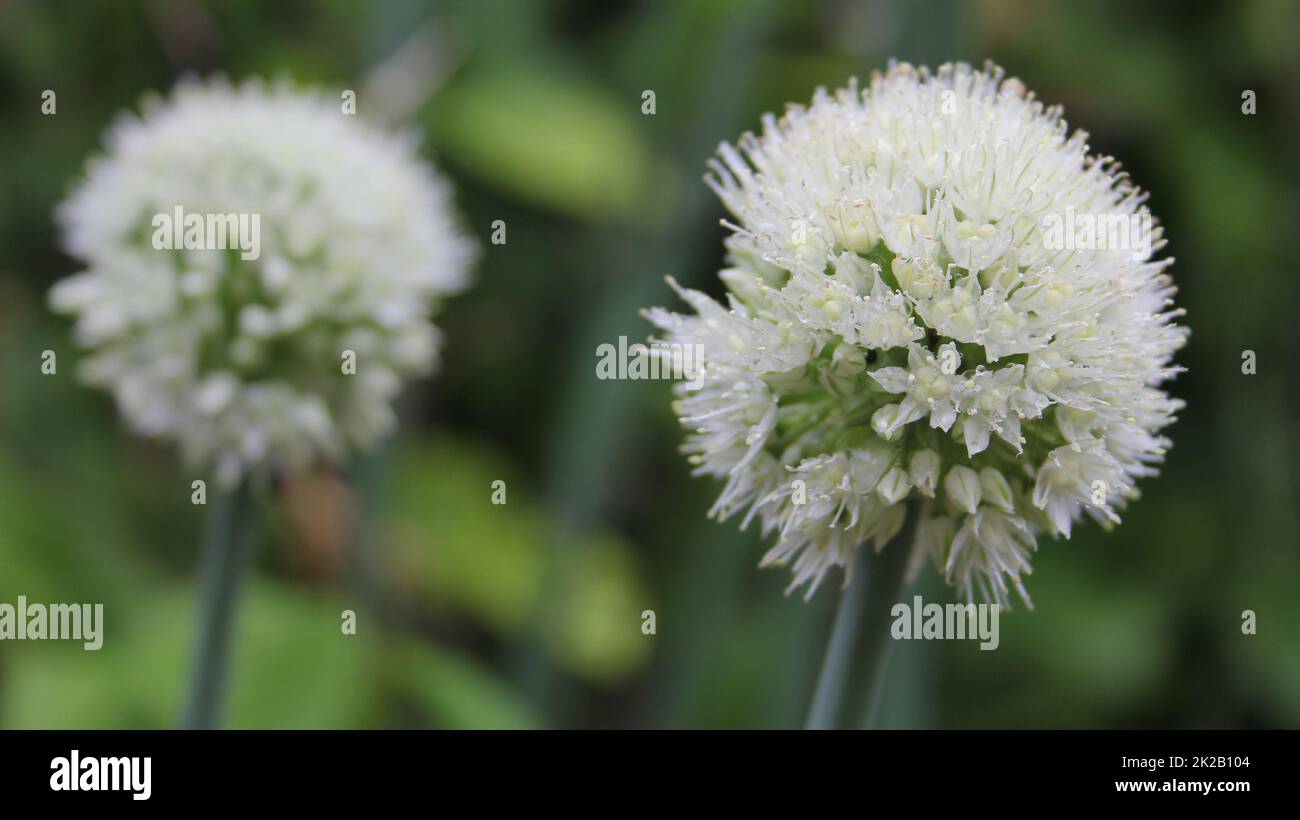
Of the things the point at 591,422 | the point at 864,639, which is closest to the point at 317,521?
the point at 591,422

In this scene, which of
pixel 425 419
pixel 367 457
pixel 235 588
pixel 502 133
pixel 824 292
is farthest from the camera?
pixel 425 419

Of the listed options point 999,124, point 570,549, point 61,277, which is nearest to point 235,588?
point 570,549

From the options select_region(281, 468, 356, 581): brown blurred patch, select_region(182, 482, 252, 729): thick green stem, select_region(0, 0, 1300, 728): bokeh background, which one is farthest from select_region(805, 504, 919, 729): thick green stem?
select_region(281, 468, 356, 581): brown blurred patch

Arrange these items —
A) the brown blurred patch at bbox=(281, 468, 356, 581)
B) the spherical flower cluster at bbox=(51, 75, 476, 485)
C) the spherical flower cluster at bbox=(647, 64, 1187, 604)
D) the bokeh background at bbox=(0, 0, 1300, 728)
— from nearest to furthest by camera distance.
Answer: the spherical flower cluster at bbox=(647, 64, 1187, 604), the spherical flower cluster at bbox=(51, 75, 476, 485), the bokeh background at bbox=(0, 0, 1300, 728), the brown blurred patch at bbox=(281, 468, 356, 581)

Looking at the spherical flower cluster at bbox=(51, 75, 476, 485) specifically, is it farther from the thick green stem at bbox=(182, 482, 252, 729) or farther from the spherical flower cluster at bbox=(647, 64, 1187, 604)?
the spherical flower cluster at bbox=(647, 64, 1187, 604)

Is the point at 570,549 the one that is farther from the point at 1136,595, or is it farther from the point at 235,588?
the point at 1136,595
